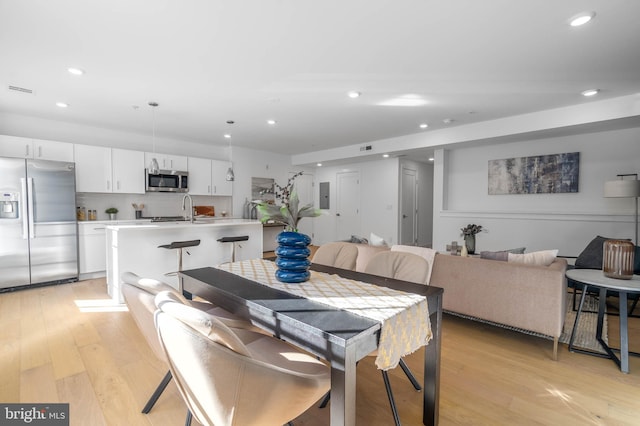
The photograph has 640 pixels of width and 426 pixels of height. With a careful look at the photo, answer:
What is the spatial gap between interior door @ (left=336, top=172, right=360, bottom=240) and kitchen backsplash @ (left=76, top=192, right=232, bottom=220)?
2.87m

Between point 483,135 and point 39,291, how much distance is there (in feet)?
22.4

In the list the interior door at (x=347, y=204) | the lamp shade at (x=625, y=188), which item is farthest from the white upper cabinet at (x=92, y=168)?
the lamp shade at (x=625, y=188)

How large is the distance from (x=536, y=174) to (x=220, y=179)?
19.7 feet

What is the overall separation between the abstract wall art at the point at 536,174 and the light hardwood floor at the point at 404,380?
2649 mm

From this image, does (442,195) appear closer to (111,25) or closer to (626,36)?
(626,36)

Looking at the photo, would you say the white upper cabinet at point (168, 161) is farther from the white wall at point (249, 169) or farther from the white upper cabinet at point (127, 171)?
the white wall at point (249, 169)

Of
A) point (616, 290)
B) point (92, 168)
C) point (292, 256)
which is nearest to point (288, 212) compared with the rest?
point (292, 256)

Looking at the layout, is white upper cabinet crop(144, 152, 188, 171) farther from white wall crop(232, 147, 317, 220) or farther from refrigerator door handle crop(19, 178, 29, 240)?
refrigerator door handle crop(19, 178, 29, 240)

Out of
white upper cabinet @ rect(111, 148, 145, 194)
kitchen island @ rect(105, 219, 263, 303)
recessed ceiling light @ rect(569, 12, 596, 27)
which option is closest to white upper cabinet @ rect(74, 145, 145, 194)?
white upper cabinet @ rect(111, 148, 145, 194)

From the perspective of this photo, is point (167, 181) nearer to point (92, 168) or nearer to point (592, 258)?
point (92, 168)

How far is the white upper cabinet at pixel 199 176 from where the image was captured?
6.08 meters

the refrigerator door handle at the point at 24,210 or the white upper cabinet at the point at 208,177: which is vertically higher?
the white upper cabinet at the point at 208,177

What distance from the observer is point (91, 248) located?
184 inches

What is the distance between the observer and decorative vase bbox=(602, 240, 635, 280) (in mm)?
2287
